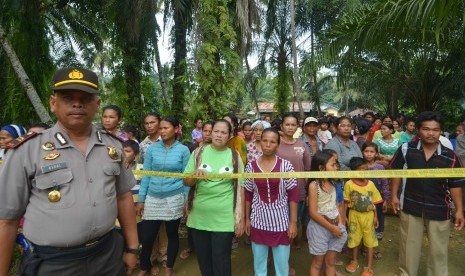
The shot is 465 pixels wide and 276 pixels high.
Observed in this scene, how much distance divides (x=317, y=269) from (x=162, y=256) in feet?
5.95

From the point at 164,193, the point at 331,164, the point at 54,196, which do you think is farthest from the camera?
the point at 164,193

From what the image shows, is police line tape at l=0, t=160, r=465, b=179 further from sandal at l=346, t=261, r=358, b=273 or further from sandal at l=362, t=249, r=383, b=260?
sandal at l=362, t=249, r=383, b=260

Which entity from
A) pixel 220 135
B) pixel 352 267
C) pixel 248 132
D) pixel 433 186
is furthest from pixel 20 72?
pixel 433 186

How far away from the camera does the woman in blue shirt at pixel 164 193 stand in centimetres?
305

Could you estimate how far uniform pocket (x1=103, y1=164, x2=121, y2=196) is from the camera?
66.5 inches

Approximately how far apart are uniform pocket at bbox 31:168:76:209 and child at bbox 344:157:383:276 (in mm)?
2755

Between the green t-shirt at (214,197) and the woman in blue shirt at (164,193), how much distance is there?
352 mm

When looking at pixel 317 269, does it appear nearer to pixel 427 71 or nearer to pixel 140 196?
pixel 140 196

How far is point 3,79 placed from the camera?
30.5 feet

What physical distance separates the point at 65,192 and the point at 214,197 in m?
1.38

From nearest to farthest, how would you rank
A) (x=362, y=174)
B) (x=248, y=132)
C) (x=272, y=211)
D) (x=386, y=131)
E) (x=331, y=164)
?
1. (x=362, y=174)
2. (x=272, y=211)
3. (x=331, y=164)
4. (x=386, y=131)
5. (x=248, y=132)

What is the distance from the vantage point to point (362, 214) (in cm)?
340

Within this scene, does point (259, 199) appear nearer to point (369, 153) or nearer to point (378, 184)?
point (369, 153)

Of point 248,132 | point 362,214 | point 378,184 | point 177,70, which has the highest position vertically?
point 177,70
